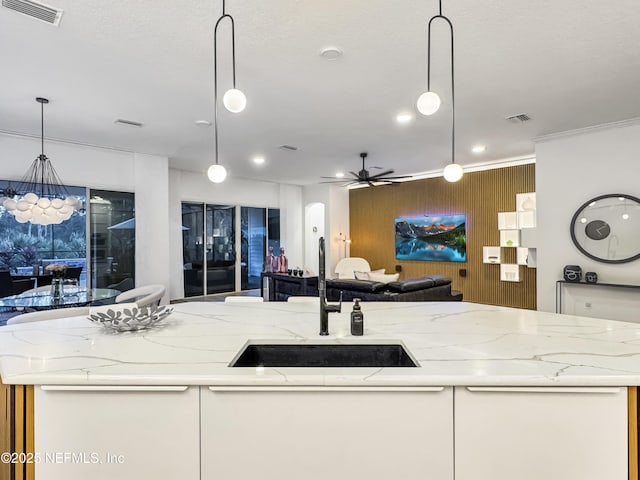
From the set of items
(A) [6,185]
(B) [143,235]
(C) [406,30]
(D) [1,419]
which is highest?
(C) [406,30]

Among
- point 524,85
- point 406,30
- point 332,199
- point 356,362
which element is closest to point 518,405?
point 356,362

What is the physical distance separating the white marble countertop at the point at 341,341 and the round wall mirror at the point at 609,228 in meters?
3.41

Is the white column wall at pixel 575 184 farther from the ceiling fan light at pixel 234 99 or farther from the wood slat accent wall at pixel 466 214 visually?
the ceiling fan light at pixel 234 99

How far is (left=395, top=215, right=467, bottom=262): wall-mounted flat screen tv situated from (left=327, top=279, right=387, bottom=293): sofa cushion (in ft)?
11.7

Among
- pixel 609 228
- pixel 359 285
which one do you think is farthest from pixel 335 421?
pixel 609 228

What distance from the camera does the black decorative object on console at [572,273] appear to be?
4.86 meters

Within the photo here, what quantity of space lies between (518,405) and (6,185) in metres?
6.30

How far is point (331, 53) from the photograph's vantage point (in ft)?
9.49

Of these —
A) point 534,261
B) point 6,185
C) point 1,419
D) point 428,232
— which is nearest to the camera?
point 1,419

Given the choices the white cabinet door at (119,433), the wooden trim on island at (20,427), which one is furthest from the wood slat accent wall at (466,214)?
the wooden trim on island at (20,427)

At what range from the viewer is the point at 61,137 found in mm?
5270

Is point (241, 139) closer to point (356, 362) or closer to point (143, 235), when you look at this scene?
point (143, 235)

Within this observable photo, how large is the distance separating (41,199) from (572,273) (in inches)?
257

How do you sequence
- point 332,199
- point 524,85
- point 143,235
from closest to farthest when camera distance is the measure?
point 524,85
point 143,235
point 332,199
